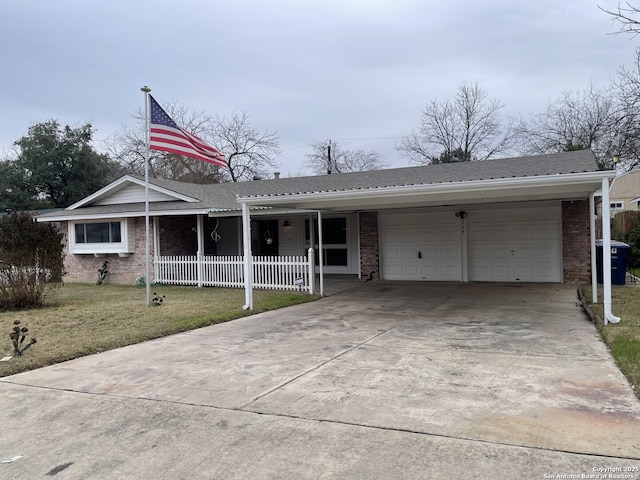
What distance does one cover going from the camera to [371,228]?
14.9 m

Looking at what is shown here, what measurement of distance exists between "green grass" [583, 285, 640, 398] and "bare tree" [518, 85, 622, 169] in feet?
62.6

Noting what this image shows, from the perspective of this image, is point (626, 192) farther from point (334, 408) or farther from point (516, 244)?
point (334, 408)

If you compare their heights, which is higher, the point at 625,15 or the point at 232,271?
the point at 625,15

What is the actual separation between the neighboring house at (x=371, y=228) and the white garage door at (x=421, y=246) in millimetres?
31

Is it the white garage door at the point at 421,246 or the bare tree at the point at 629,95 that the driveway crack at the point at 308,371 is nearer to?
the white garage door at the point at 421,246

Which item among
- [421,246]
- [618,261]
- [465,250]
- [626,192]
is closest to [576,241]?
[618,261]

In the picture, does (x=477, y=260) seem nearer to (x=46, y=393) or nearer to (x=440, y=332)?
(x=440, y=332)

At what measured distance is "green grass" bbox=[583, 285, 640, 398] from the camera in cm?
490

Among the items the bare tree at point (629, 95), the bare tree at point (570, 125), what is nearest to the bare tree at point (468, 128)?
the bare tree at point (570, 125)

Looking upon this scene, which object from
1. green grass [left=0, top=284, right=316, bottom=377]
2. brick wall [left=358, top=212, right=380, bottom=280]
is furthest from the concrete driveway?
brick wall [left=358, top=212, right=380, bottom=280]

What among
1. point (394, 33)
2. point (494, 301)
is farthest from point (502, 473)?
point (394, 33)

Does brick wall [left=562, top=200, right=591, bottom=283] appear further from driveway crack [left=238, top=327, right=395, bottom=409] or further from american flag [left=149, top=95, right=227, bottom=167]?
american flag [left=149, top=95, right=227, bottom=167]

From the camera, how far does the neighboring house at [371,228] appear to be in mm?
12281

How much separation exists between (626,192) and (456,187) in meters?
31.1
